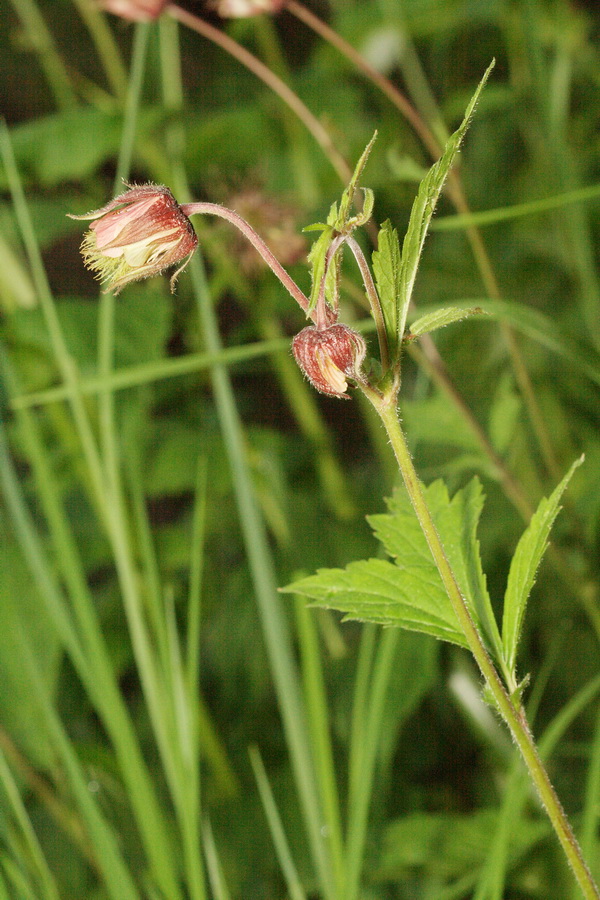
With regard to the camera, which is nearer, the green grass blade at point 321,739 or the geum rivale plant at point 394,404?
the geum rivale plant at point 394,404

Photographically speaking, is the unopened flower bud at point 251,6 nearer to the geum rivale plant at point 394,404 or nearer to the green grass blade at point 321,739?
the geum rivale plant at point 394,404

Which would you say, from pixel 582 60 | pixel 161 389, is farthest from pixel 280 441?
pixel 582 60

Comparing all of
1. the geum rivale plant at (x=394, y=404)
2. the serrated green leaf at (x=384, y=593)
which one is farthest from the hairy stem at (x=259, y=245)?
the serrated green leaf at (x=384, y=593)

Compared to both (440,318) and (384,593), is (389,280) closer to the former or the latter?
(440,318)

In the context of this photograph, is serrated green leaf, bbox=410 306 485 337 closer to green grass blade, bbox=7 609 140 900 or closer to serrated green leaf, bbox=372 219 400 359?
serrated green leaf, bbox=372 219 400 359

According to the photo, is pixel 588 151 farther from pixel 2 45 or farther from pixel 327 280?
pixel 327 280

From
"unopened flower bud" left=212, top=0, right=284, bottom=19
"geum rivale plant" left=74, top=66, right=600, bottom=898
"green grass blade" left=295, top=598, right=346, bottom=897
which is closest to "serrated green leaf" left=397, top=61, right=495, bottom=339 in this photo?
"geum rivale plant" left=74, top=66, right=600, bottom=898
